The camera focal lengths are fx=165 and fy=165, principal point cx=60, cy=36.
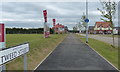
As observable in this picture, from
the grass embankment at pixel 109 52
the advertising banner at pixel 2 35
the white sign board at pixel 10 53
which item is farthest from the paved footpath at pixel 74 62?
the advertising banner at pixel 2 35

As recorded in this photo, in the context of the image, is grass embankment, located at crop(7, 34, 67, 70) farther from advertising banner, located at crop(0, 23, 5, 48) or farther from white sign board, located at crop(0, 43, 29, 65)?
advertising banner, located at crop(0, 23, 5, 48)

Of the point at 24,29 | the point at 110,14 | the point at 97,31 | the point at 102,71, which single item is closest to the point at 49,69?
the point at 102,71

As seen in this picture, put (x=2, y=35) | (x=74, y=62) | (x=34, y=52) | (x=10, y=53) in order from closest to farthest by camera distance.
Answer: (x=10, y=53) → (x=2, y=35) → (x=74, y=62) → (x=34, y=52)

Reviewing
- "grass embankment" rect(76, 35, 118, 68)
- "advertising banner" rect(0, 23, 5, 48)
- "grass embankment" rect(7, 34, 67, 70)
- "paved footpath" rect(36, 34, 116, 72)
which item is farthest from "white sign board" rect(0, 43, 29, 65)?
Result: "grass embankment" rect(76, 35, 118, 68)

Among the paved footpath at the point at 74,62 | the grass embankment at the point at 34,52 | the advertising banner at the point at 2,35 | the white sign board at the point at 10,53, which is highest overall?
the advertising banner at the point at 2,35

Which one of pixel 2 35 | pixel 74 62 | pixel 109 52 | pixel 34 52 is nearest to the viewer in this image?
pixel 2 35

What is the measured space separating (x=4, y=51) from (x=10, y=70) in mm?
3098

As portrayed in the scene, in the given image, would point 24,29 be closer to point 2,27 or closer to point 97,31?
point 97,31

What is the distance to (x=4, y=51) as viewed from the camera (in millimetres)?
4469

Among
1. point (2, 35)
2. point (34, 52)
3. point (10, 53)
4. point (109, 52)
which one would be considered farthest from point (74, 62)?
point (109, 52)

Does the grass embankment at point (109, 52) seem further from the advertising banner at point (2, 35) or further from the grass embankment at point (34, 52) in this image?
the advertising banner at point (2, 35)

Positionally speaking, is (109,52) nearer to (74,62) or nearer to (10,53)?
(74,62)

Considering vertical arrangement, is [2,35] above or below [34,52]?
above

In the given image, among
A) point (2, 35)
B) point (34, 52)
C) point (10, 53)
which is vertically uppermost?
point (2, 35)
